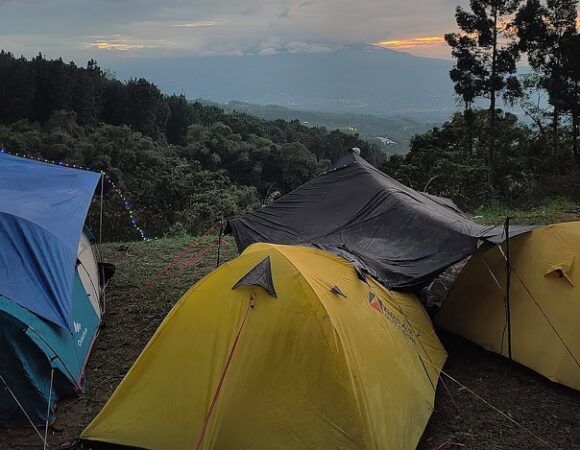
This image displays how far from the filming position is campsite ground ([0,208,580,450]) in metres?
4.28

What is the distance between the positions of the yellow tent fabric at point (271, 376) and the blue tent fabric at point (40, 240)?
3.94ft

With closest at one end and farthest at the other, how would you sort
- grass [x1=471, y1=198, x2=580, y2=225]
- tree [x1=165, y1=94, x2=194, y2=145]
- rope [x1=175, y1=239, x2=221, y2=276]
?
1. rope [x1=175, y1=239, x2=221, y2=276]
2. grass [x1=471, y1=198, x2=580, y2=225]
3. tree [x1=165, y1=94, x2=194, y2=145]

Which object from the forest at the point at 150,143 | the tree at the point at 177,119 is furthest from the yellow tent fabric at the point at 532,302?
the tree at the point at 177,119

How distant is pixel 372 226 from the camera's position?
6.07 metres

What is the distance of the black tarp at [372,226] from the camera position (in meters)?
5.26

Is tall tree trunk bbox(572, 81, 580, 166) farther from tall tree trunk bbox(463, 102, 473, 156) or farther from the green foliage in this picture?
tall tree trunk bbox(463, 102, 473, 156)

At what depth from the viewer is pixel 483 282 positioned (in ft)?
18.6

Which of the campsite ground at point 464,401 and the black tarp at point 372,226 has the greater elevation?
the black tarp at point 372,226

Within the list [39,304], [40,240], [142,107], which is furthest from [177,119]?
[39,304]

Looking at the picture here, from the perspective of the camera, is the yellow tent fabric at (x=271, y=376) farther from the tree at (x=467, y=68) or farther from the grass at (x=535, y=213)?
the tree at (x=467, y=68)

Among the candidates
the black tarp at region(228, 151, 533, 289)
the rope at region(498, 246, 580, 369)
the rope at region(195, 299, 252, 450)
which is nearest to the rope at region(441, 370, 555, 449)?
the rope at region(498, 246, 580, 369)

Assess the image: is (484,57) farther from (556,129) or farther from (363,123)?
(363,123)

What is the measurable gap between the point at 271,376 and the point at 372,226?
2624 millimetres

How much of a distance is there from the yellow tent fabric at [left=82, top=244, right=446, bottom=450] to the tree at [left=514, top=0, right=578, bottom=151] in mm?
20421
